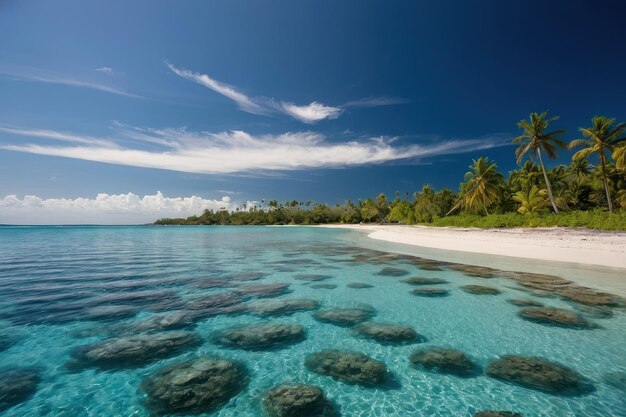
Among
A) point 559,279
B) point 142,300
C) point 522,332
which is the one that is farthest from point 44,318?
point 559,279

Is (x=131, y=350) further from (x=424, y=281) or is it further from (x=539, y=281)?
(x=539, y=281)

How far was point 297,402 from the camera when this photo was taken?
13.7 feet

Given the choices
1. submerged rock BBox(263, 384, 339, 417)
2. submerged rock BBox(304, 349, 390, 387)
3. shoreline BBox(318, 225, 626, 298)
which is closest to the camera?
submerged rock BBox(263, 384, 339, 417)

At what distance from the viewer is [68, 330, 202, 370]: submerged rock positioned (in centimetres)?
548

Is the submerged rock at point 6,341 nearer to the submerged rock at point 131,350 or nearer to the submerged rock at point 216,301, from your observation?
the submerged rock at point 131,350

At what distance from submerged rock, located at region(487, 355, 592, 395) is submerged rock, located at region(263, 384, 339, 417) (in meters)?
3.12

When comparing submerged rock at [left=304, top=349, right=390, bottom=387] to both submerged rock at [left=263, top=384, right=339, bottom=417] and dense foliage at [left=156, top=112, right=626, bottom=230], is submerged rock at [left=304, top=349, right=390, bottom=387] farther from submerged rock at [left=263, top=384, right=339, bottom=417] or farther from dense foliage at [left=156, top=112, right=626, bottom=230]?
dense foliage at [left=156, top=112, right=626, bottom=230]

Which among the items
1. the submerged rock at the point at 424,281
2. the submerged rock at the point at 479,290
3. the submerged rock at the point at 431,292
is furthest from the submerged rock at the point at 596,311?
the submerged rock at the point at 424,281

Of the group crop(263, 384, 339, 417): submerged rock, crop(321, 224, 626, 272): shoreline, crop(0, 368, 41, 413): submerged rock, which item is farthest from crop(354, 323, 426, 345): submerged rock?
crop(321, 224, 626, 272): shoreline

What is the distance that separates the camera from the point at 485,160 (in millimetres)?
42969

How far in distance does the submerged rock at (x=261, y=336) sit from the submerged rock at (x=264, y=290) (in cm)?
318

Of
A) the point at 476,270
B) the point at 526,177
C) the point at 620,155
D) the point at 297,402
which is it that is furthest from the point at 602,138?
the point at 297,402

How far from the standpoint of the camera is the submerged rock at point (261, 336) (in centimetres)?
632

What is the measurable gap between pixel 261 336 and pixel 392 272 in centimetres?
963
